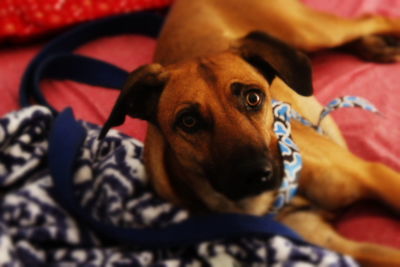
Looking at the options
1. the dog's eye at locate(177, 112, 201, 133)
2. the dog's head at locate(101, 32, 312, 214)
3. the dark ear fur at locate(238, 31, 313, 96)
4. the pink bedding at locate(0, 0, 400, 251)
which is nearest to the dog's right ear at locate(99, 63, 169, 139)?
the dog's head at locate(101, 32, 312, 214)

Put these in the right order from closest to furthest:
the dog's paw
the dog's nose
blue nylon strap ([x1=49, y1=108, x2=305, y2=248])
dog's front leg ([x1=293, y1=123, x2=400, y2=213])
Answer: the dog's nose < blue nylon strap ([x1=49, y1=108, x2=305, y2=248]) < dog's front leg ([x1=293, y1=123, x2=400, y2=213]) < the dog's paw

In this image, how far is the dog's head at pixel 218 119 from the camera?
1064mm

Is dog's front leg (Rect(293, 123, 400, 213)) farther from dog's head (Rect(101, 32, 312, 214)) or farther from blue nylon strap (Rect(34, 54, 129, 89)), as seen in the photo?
blue nylon strap (Rect(34, 54, 129, 89))

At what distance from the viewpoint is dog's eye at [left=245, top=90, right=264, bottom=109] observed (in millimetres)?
1151

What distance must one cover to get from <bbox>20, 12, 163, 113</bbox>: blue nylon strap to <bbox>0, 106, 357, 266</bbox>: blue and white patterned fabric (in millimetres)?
430

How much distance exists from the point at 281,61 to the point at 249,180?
347mm

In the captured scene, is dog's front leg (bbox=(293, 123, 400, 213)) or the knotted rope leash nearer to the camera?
the knotted rope leash

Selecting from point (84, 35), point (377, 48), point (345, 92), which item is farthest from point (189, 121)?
point (84, 35)

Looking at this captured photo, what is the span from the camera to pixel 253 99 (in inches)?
45.4

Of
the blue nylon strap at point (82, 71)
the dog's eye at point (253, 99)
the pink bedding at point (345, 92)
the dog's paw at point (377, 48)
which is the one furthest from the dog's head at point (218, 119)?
the dog's paw at point (377, 48)

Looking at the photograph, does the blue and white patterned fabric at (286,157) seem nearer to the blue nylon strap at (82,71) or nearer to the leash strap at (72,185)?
the leash strap at (72,185)

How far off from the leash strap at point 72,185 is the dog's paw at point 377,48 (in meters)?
0.96

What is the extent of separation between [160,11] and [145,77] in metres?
1.24

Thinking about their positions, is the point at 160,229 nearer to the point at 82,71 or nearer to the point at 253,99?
the point at 253,99
